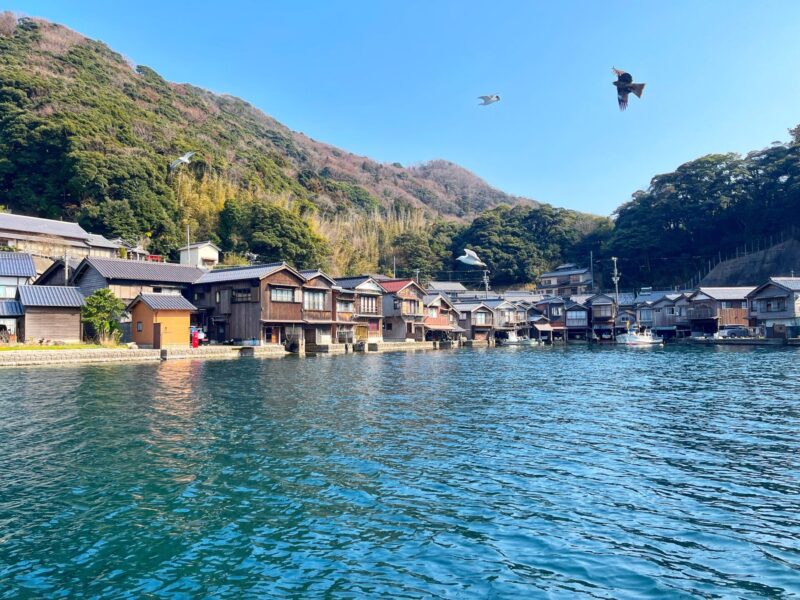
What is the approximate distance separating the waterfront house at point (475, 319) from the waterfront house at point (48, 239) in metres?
40.3

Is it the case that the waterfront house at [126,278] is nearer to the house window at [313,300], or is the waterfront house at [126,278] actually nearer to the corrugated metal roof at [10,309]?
the corrugated metal roof at [10,309]

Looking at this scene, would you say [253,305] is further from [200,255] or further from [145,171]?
[145,171]

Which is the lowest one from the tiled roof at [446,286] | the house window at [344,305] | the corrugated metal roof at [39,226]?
the house window at [344,305]

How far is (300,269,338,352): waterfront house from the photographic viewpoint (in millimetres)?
46487

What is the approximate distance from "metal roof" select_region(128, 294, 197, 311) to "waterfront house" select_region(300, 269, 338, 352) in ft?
32.8

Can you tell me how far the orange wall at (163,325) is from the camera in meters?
38.5

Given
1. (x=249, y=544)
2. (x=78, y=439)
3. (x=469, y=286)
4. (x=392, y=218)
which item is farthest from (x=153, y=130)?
(x=249, y=544)

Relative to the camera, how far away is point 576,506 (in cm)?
890

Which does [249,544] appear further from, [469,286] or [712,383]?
[469,286]

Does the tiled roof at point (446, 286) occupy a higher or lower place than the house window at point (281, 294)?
higher

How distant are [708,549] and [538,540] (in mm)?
2230

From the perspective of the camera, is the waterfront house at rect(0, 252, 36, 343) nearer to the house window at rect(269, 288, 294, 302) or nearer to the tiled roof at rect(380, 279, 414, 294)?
the house window at rect(269, 288, 294, 302)

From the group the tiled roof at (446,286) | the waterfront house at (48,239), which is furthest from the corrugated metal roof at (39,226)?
the tiled roof at (446,286)

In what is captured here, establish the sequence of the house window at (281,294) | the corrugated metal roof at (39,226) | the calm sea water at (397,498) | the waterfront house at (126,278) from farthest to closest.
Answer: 1. the corrugated metal roof at (39,226)
2. the house window at (281,294)
3. the waterfront house at (126,278)
4. the calm sea water at (397,498)
